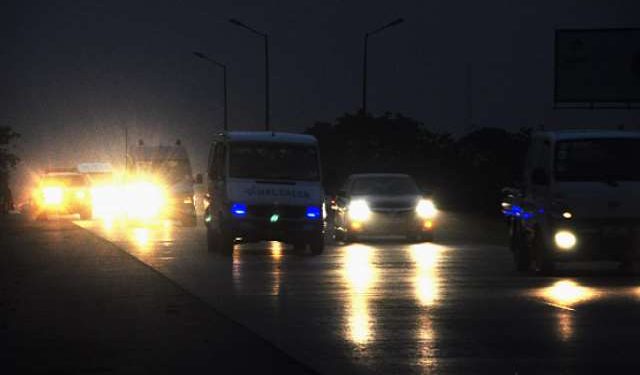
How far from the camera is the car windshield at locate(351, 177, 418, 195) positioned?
37.7 metres

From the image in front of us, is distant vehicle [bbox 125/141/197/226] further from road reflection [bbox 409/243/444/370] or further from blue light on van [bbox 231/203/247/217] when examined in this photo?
blue light on van [bbox 231/203/247/217]

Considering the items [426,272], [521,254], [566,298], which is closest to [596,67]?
[521,254]

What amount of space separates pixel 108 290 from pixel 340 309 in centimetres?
425

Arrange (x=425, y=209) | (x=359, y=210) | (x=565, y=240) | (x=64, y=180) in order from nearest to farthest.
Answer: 1. (x=565, y=240)
2. (x=359, y=210)
3. (x=425, y=209)
4. (x=64, y=180)

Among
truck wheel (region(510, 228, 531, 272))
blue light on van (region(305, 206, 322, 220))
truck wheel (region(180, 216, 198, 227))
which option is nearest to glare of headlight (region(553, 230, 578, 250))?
truck wheel (region(510, 228, 531, 272))

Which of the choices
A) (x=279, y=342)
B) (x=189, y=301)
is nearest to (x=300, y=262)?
(x=189, y=301)

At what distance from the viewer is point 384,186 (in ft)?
125

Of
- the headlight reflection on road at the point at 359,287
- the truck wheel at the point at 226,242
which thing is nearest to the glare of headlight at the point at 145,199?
the headlight reflection on road at the point at 359,287

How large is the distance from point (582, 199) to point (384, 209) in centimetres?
1263

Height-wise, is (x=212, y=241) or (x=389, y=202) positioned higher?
(x=389, y=202)

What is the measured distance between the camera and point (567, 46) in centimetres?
7306

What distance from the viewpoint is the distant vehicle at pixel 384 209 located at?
36.5m

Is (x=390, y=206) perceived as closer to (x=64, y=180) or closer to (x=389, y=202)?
(x=389, y=202)

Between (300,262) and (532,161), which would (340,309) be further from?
(300,262)
